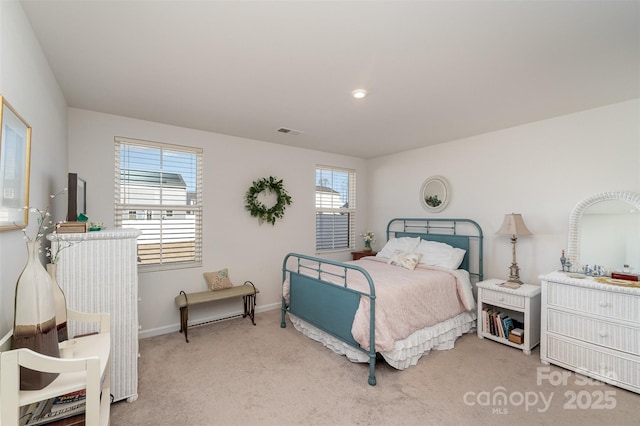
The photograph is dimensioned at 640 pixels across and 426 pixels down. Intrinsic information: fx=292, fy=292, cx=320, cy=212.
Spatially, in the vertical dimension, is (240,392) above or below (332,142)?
below

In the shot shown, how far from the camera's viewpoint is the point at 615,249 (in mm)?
2844

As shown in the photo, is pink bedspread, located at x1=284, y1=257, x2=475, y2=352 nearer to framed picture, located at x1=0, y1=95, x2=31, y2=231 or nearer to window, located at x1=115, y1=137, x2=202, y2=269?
window, located at x1=115, y1=137, x2=202, y2=269

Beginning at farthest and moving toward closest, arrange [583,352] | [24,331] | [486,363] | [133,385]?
[486,363]
[583,352]
[133,385]
[24,331]

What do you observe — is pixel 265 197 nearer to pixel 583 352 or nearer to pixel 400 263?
pixel 400 263


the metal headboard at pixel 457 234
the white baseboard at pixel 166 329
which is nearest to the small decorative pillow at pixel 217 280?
the white baseboard at pixel 166 329

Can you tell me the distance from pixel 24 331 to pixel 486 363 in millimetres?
3396

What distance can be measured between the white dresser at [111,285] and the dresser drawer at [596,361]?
12.1 feet

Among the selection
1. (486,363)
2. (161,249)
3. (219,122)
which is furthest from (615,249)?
(161,249)

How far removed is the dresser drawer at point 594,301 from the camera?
2.39 meters

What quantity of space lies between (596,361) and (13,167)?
14.2ft

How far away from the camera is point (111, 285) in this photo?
7.07 feet

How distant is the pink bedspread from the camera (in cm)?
260

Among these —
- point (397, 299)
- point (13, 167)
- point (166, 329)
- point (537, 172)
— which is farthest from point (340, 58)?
point (166, 329)

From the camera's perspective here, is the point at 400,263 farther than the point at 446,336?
Yes
